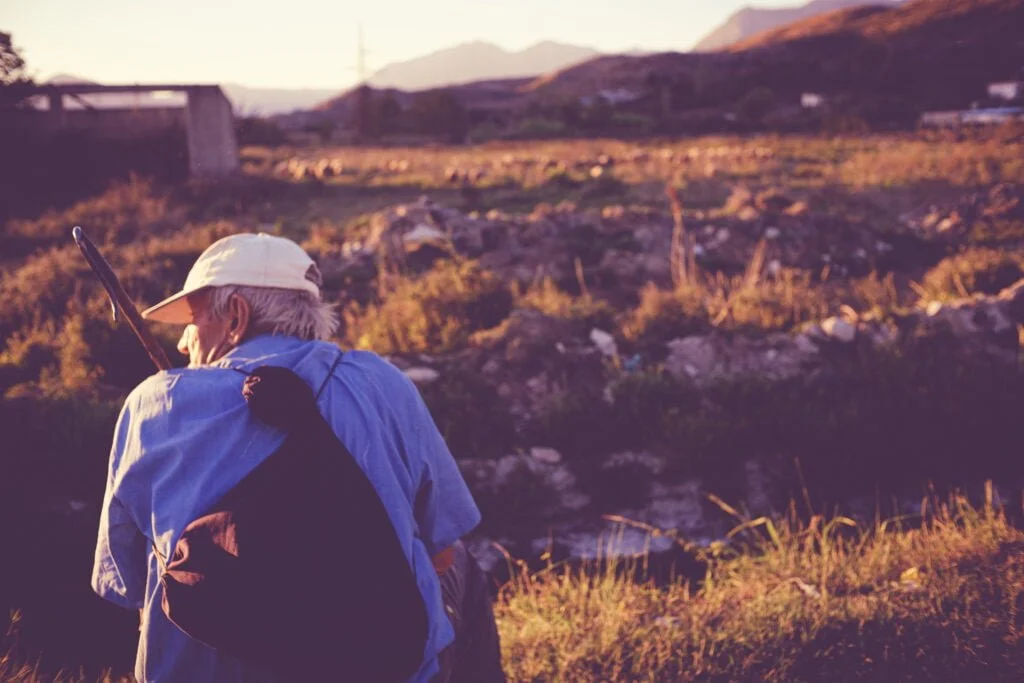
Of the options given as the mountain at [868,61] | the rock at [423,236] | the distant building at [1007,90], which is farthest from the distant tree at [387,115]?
the rock at [423,236]

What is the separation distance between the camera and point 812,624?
2840mm

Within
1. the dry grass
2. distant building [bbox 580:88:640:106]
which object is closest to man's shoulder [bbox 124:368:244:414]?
the dry grass

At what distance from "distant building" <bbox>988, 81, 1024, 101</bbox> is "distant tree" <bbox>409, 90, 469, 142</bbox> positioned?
21.3 m

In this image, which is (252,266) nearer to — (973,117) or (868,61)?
(973,117)

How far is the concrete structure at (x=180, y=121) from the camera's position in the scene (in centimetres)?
1728

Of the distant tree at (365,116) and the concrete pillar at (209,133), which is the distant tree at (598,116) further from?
the concrete pillar at (209,133)

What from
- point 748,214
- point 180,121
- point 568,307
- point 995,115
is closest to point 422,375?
point 568,307

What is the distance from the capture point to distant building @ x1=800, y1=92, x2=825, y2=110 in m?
35.9

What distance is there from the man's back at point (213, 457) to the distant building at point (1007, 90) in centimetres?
2890

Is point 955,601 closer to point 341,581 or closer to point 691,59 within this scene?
point 341,581

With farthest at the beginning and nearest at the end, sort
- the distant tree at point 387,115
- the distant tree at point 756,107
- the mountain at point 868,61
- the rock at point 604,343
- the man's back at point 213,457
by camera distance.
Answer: the distant tree at point 387,115 → the distant tree at point 756,107 → the mountain at point 868,61 → the rock at point 604,343 → the man's back at point 213,457

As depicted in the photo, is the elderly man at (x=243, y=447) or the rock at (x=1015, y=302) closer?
the elderly man at (x=243, y=447)

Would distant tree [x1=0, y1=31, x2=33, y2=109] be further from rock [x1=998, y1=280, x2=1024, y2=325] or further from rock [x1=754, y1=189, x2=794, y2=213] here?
rock [x1=754, y1=189, x2=794, y2=213]

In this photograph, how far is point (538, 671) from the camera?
271 centimetres
